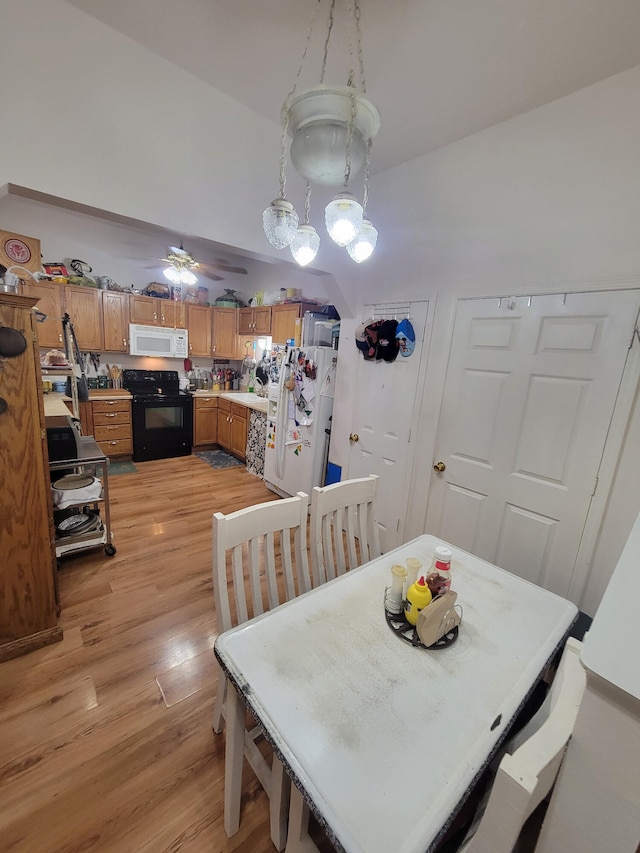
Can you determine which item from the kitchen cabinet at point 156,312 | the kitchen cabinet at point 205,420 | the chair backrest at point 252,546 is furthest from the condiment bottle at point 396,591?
the kitchen cabinet at point 156,312

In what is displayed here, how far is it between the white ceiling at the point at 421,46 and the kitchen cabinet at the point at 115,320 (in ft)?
9.66

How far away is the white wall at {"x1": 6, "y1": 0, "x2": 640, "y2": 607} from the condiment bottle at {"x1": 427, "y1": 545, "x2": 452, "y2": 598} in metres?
1.06

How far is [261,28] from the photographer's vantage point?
132 centimetres

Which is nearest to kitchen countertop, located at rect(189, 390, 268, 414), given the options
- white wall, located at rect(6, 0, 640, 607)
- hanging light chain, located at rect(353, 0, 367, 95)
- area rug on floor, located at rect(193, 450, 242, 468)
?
area rug on floor, located at rect(193, 450, 242, 468)

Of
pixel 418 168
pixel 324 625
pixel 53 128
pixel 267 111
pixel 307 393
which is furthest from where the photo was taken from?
pixel 307 393

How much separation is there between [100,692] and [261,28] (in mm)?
2853

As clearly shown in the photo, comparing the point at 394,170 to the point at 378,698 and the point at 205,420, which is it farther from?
the point at 205,420

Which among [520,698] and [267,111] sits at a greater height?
[267,111]

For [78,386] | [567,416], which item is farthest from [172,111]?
[567,416]

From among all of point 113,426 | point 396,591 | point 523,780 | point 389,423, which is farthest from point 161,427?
point 523,780

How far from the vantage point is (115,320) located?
4.10 metres

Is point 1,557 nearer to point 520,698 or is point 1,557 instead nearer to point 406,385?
point 520,698

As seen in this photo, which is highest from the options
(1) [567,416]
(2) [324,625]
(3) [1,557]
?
(1) [567,416]

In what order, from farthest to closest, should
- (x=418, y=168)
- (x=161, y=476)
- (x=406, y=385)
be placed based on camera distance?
(x=161, y=476)
(x=406, y=385)
(x=418, y=168)
